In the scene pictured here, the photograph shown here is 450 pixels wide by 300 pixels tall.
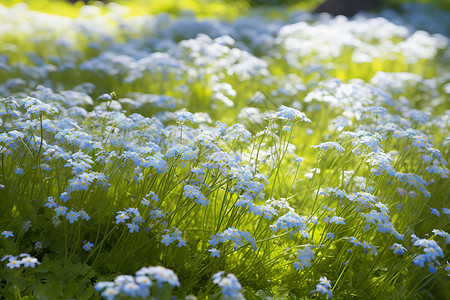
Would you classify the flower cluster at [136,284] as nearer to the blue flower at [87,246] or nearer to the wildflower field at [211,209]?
the wildflower field at [211,209]

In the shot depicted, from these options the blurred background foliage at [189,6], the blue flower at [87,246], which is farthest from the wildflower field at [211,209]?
the blurred background foliage at [189,6]

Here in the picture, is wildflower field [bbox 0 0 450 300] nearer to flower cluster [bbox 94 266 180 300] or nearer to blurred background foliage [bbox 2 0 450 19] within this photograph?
flower cluster [bbox 94 266 180 300]

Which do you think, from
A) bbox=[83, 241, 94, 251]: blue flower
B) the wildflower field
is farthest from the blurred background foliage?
bbox=[83, 241, 94, 251]: blue flower

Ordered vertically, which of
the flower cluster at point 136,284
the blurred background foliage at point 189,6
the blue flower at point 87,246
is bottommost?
the blue flower at point 87,246

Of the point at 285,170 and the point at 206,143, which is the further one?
the point at 285,170

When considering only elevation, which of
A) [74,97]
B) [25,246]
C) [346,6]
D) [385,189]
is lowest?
[25,246]

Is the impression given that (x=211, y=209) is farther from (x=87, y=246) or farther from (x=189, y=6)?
(x=189, y=6)

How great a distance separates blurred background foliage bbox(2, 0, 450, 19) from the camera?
12.5m

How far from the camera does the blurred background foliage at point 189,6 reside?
41.0 feet

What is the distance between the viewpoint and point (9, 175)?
3.29 meters

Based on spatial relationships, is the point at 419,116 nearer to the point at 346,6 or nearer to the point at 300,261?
the point at 300,261

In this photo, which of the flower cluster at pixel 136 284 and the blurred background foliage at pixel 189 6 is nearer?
the flower cluster at pixel 136 284

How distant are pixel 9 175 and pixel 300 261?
7.71 ft

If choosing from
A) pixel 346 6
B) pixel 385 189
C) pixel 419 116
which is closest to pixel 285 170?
pixel 385 189
